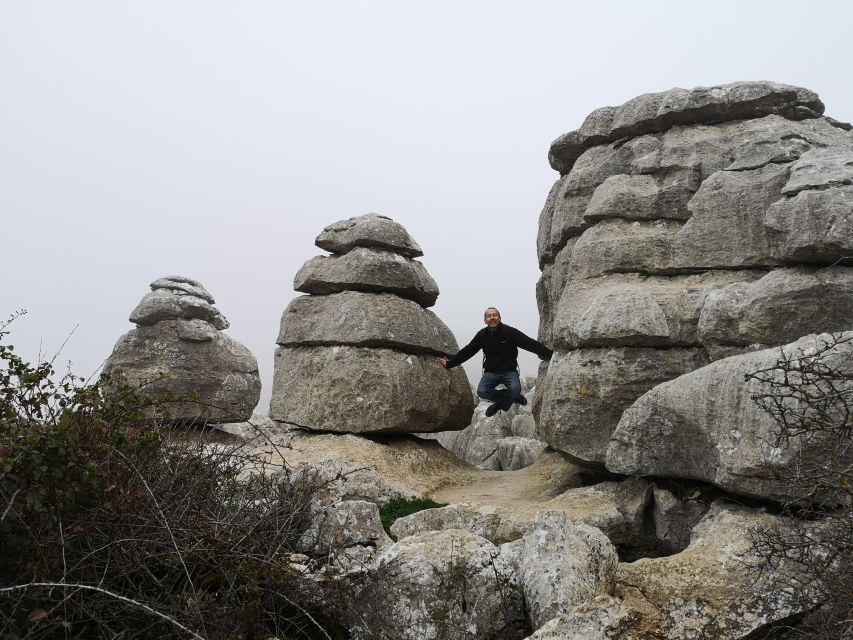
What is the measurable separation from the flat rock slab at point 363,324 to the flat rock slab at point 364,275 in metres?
0.21

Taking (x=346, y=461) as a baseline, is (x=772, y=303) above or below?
above

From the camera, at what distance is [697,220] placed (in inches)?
513

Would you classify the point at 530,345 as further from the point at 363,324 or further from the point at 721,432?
the point at 721,432

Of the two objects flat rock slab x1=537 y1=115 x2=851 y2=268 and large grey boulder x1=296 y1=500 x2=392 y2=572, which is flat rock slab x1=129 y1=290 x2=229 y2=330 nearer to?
flat rock slab x1=537 y1=115 x2=851 y2=268

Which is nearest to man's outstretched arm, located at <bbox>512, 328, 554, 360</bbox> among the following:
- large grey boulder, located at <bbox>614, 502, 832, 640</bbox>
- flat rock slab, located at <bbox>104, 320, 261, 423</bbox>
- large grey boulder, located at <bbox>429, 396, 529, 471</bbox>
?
large grey boulder, located at <bbox>614, 502, 832, 640</bbox>

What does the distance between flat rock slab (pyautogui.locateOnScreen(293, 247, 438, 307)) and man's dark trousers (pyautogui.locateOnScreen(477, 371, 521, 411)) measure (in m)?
2.45

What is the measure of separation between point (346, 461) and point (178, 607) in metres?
7.13

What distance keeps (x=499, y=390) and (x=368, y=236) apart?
4280mm

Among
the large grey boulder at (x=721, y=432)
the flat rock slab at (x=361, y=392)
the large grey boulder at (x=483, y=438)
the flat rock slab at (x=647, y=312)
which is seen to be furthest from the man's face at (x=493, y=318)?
the large grey boulder at (x=483, y=438)

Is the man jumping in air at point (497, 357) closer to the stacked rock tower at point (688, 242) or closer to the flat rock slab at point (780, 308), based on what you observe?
the stacked rock tower at point (688, 242)

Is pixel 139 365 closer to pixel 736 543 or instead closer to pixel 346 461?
pixel 346 461

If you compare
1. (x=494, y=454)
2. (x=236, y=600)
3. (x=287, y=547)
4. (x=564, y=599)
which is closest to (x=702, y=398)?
(x=564, y=599)

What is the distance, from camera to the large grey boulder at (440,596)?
6.82m

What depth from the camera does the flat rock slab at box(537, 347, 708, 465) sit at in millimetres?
11820
